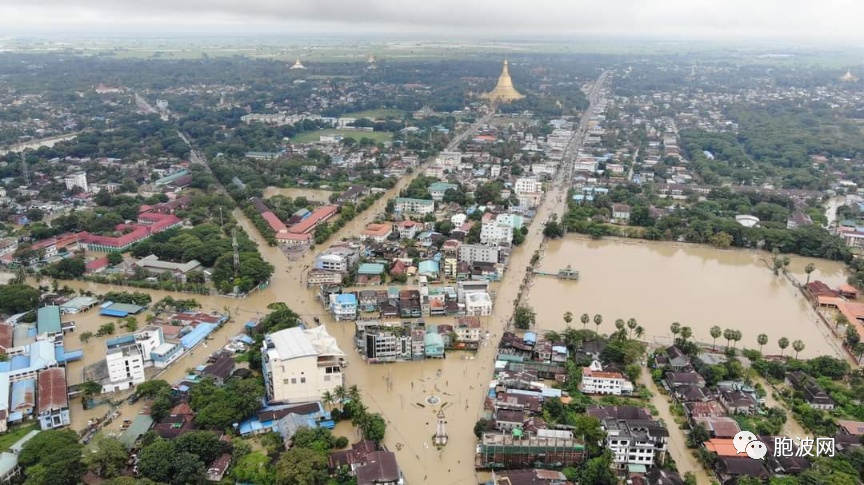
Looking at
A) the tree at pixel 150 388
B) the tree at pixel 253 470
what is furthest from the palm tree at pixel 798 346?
the tree at pixel 150 388

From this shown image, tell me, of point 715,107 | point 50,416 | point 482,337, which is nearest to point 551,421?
point 482,337

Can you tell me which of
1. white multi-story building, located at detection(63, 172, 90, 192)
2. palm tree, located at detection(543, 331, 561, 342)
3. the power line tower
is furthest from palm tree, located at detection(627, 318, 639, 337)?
the power line tower

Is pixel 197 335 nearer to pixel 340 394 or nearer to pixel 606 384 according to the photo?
pixel 340 394

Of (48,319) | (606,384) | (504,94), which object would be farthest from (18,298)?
(504,94)

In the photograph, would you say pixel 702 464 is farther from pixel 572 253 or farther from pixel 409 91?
pixel 409 91

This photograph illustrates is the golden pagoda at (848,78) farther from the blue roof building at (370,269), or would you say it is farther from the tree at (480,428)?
the tree at (480,428)

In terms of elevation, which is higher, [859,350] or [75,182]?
[859,350]
